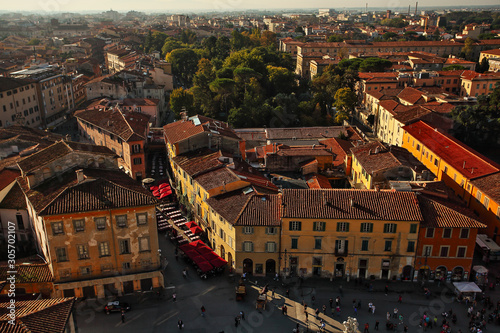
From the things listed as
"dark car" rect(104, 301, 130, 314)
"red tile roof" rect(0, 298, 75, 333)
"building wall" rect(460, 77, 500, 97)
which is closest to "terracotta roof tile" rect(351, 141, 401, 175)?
"dark car" rect(104, 301, 130, 314)

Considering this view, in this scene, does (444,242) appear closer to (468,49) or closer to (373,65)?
(373,65)

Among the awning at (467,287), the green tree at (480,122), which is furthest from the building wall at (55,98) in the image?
the awning at (467,287)

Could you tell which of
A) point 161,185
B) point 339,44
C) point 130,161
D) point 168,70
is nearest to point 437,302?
point 161,185

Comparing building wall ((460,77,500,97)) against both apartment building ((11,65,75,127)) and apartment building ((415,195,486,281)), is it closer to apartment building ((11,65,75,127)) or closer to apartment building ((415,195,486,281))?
apartment building ((415,195,486,281))

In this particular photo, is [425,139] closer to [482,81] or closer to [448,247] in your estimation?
[448,247]

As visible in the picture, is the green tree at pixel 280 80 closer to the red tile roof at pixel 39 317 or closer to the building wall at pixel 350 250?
the building wall at pixel 350 250
